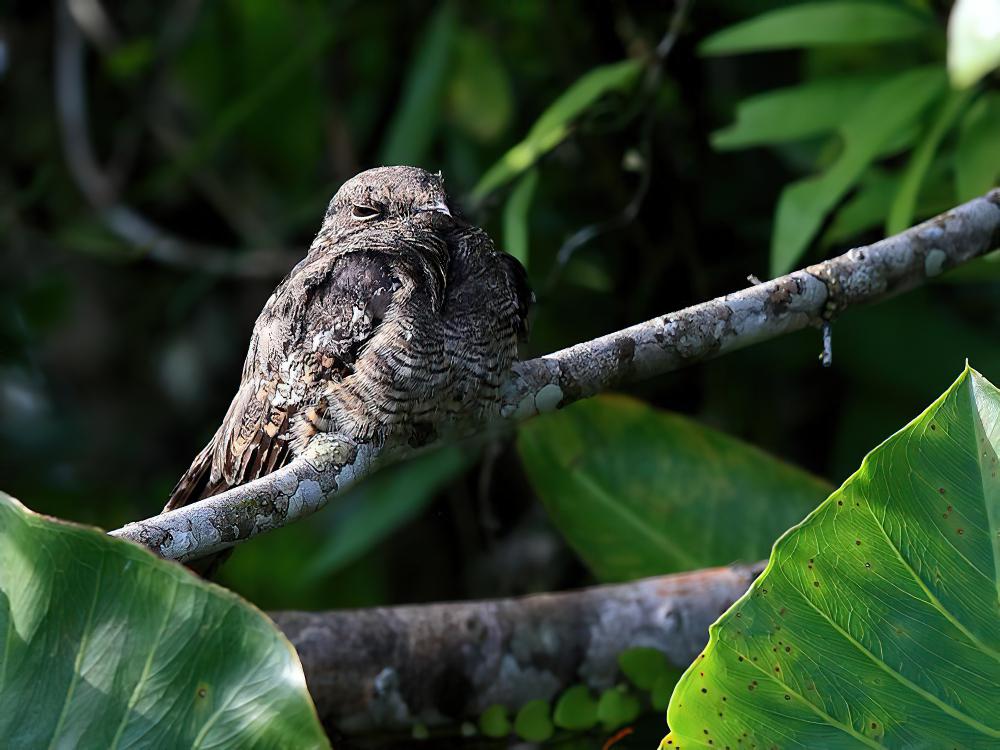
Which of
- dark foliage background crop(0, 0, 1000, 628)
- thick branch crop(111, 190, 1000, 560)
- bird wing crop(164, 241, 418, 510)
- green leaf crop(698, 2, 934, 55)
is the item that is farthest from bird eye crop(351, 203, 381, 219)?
green leaf crop(698, 2, 934, 55)

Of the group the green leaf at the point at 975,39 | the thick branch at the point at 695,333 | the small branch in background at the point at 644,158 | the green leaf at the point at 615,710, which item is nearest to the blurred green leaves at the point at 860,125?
the small branch in background at the point at 644,158

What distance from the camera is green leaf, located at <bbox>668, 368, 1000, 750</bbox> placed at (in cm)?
146

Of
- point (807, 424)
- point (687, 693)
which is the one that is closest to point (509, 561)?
point (807, 424)

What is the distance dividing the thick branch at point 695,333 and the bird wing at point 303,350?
140mm

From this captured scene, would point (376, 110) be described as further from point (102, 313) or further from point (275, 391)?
point (275, 391)

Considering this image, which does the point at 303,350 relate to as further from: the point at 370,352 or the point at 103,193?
the point at 103,193

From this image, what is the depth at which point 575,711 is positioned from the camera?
8.00ft

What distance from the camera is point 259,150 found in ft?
16.3

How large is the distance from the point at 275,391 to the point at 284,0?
119 inches

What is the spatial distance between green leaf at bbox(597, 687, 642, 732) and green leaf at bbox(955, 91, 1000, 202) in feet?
4.38

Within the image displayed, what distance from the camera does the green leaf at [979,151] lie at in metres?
2.58

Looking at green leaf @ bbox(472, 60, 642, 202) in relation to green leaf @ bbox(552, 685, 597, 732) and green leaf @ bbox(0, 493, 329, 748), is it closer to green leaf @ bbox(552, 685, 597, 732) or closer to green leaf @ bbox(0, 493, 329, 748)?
green leaf @ bbox(552, 685, 597, 732)

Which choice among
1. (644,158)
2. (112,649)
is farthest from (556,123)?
(112,649)

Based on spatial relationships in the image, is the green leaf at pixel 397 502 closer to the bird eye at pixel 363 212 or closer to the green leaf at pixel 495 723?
the green leaf at pixel 495 723
